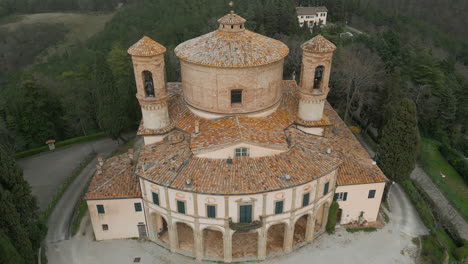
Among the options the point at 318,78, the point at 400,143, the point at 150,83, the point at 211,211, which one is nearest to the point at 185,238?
the point at 211,211

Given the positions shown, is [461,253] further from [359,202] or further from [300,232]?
[300,232]

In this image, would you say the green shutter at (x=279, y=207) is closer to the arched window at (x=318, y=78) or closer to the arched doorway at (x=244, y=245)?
the arched doorway at (x=244, y=245)

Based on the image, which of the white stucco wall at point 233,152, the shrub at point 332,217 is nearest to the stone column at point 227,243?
the white stucco wall at point 233,152

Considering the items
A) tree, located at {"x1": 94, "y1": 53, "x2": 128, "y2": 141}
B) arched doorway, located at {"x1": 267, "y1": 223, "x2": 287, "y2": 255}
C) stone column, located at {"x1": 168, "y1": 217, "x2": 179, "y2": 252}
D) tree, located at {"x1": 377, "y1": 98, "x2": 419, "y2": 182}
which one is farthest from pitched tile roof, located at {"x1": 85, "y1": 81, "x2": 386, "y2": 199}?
tree, located at {"x1": 94, "y1": 53, "x2": 128, "y2": 141}

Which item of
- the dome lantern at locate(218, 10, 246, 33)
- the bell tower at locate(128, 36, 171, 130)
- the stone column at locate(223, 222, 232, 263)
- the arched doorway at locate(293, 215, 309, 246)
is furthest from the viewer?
the arched doorway at locate(293, 215, 309, 246)

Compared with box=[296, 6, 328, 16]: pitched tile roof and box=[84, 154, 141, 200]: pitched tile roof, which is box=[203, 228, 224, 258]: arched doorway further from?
box=[296, 6, 328, 16]: pitched tile roof
